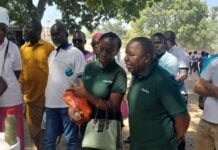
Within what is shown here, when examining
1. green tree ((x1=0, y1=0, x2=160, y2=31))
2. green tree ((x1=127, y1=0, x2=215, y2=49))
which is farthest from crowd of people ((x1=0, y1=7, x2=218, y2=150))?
green tree ((x1=127, y1=0, x2=215, y2=49))

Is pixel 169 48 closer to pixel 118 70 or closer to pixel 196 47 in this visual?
pixel 118 70

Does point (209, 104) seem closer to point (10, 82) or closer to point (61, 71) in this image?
point (61, 71)

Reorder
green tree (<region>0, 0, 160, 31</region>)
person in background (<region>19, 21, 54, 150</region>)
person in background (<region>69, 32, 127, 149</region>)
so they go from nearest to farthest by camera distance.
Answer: person in background (<region>69, 32, 127, 149</region>), person in background (<region>19, 21, 54, 150</region>), green tree (<region>0, 0, 160, 31</region>)

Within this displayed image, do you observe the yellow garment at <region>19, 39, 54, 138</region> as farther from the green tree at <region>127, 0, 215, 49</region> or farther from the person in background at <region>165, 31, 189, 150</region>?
the green tree at <region>127, 0, 215, 49</region>

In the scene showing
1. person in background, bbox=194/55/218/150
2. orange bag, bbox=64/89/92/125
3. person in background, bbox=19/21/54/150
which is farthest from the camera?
person in background, bbox=19/21/54/150

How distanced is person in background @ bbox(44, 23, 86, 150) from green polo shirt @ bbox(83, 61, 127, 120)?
77 centimetres

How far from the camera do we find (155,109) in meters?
2.66

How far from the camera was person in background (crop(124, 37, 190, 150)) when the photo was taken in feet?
8.59

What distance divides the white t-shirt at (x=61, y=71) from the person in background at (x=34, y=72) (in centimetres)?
58

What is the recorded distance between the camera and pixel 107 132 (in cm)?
316

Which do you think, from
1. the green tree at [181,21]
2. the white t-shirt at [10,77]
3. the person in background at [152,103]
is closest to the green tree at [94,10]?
the white t-shirt at [10,77]

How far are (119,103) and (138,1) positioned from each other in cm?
1290

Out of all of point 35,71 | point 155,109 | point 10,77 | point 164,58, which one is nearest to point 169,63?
point 164,58

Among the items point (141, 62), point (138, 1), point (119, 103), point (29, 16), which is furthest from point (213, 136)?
point (138, 1)
